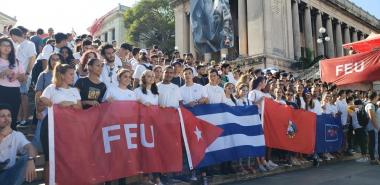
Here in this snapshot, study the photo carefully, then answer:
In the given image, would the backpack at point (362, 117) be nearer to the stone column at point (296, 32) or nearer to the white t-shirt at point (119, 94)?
the white t-shirt at point (119, 94)

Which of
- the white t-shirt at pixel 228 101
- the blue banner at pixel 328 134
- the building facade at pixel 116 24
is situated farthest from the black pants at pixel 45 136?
the building facade at pixel 116 24

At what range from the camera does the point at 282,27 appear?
1332 inches

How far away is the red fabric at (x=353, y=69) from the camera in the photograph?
483 inches

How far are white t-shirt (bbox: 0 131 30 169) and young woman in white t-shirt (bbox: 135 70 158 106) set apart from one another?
2213mm

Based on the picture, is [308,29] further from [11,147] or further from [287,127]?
[11,147]

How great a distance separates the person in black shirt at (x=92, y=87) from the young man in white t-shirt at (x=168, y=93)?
1308 mm

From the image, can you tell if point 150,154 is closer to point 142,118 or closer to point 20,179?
point 142,118

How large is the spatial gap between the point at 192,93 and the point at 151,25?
44.4 meters

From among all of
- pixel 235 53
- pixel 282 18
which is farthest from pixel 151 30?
pixel 282 18

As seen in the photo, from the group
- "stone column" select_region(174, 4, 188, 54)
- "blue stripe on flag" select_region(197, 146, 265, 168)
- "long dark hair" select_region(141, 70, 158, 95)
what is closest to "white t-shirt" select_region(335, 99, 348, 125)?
"blue stripe on flag" select_region(197, 146, 265, 168)

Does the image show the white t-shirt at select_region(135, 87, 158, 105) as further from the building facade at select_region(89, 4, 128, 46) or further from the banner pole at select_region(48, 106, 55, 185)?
the building facade at select_region(89, 4, 128, 46)

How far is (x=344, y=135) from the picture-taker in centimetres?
1162

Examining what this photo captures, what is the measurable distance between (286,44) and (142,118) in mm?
29267

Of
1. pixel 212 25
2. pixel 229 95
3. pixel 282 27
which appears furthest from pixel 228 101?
pixel 282 27
